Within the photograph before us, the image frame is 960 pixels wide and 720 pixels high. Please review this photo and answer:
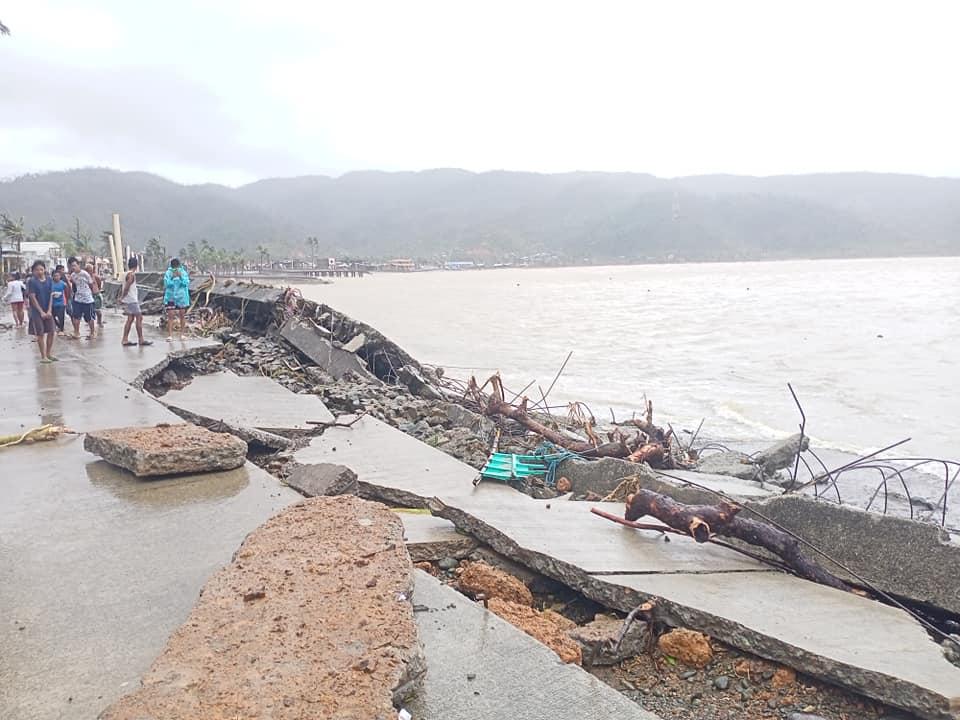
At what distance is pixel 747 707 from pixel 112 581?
8.94 ft

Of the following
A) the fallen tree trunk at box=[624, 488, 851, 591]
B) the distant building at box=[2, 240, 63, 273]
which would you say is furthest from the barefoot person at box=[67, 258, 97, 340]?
the distant building at box=[2, 240, 63, 273]

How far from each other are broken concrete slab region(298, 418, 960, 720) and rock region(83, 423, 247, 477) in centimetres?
94

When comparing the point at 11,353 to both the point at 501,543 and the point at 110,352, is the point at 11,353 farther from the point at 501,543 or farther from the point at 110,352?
the point at 501,543

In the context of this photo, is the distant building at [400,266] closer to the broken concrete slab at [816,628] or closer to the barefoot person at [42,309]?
the barefoot person at [42,309]

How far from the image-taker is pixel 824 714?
2.76 meters

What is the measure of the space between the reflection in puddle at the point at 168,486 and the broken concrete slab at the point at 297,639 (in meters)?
1.27

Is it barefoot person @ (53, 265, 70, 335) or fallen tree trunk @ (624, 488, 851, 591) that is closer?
fallen tree trunk @ (624, 488, 851, 591)

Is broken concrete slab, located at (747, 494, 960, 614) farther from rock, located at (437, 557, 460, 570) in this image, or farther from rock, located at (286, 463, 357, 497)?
rock, located at (286, 463, 357, 497)

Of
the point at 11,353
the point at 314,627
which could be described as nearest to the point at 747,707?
the point at 314,627

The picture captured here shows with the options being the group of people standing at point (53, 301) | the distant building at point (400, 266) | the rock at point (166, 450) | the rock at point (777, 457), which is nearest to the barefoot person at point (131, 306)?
the group of people standing at point (53, 301)

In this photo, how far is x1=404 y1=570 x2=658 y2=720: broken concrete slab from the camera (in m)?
2.28

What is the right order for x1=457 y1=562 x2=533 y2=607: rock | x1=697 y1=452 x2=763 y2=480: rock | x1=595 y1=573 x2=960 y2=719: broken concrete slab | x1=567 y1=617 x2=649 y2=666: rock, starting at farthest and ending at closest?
x1=697 y1=452 x2=763 y2=480: rock < x1=457 y1=562 x2=533 y2=607: rock < x1=567 y1=617 x2=649 y2=666: rock < x1=595 y1=573 x2=960 y2=719: broken concrete slab

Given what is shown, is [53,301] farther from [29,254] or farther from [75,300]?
[29,254]

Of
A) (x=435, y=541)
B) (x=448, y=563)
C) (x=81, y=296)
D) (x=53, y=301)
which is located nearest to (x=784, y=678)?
(x=448, y=563)
